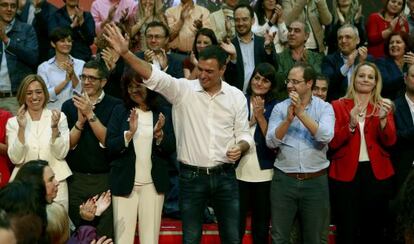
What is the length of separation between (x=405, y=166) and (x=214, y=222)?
1.77 meters

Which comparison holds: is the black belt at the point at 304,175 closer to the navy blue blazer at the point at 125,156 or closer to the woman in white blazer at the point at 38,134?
the navy blue blazer at the point at 125,156

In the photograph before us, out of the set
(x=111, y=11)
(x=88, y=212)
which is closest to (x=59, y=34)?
(x=111, y=11)

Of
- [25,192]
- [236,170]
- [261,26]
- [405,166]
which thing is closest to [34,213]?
[25,192]

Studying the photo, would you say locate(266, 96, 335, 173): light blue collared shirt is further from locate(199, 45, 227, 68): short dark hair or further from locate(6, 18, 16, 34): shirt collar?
locate(6, 18, 16, 34): shirt collar

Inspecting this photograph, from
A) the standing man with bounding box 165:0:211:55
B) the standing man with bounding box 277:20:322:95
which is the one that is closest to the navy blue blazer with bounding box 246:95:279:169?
the standing man with bounding box 277:20:322:95

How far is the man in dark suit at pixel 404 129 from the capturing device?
23.6 feet

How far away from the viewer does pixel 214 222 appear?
24.7ft

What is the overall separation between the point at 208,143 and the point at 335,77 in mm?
2514

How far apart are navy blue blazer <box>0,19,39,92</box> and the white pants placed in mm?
2120

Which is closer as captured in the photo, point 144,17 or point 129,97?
point 129,97

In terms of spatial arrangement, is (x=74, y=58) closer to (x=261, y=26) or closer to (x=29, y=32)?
(x=29, y=32)

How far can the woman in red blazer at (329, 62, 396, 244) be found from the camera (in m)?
6.87

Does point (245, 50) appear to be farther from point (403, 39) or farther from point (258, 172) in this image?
point (258, 172)

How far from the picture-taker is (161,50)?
7.91 metres
